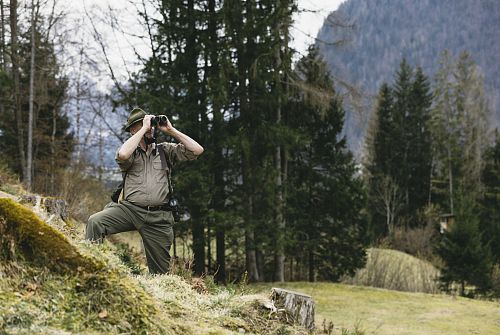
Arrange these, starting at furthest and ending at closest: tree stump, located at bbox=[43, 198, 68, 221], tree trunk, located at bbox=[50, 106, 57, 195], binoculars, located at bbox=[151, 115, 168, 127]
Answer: tree trunk, located at bbox=[50, 106, 57, 195] < tree stump, located at bbox=[43, 198, 68, 221] < binoculars, located at bbox=[151, 115, 168, 127]

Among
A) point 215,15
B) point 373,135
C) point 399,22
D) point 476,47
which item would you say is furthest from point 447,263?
point 399,22

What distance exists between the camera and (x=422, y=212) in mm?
38812

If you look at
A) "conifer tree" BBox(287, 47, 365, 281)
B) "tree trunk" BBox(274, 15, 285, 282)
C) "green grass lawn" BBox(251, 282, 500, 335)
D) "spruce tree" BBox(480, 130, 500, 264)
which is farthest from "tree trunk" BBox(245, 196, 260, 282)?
"spruce tree" BBox(480, 130, 500, 264)

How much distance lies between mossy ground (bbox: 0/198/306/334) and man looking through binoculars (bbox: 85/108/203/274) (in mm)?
1751

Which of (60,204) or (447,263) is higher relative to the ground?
(60,204)

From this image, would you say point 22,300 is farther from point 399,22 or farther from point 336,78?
point 399,22

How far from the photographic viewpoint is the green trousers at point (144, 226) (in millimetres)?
4816

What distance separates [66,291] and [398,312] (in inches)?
420

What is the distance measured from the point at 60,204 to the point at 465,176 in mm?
38919

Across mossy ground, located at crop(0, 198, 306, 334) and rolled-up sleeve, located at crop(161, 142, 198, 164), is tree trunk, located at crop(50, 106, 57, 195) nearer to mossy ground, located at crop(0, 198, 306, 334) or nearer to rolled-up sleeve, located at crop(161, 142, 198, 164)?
rolled-up sleeve, located at crop(161, 142, 198, 164)

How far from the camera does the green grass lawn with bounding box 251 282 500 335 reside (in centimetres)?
1031

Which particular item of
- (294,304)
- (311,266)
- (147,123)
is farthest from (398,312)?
(147,123)

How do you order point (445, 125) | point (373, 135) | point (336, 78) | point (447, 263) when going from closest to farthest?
point (336, 78), point (447, 263), point (445, 125), point (373, 135)

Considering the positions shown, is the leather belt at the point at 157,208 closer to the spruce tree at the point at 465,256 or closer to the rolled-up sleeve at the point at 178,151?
the rolled-up sleeve at the point at 178,151
